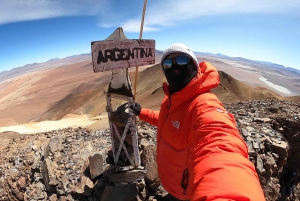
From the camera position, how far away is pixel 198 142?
1.83 m

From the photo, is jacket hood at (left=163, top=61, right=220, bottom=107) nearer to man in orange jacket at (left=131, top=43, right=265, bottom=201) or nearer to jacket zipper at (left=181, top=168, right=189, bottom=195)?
man in orange jacket at (left=131, top=43, right=265, bottom=201)

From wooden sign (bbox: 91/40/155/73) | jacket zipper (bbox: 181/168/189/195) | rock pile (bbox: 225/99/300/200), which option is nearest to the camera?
jacket zipper (bbox: 181/168/189/195)

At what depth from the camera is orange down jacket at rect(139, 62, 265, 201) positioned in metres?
1.34

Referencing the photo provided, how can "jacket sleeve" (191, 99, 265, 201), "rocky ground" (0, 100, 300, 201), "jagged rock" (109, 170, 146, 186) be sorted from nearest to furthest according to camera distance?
"jacket sleeve" (191, 99, 265, 201) < "jagged rock" (109, 170, 146, 186) < "rocky ground" (0, 100, 300, 201)

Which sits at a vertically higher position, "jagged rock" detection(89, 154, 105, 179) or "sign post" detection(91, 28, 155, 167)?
"sign post" detection(91, 28, 155, 167)

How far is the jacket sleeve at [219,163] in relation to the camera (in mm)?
1297

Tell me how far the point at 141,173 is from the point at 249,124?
4.88 m

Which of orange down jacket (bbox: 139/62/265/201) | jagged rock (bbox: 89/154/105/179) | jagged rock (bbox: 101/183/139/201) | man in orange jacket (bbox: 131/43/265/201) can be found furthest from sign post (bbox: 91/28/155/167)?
orange down jacket (bbox: 139/62/265/201)

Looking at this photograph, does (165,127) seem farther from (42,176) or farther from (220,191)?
(42,176)

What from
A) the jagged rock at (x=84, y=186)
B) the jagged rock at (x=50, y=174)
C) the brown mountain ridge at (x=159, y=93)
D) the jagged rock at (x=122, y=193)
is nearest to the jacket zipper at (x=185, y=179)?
the jagged rock at (x=122, y=193)

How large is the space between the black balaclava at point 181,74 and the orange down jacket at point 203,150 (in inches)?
5.0

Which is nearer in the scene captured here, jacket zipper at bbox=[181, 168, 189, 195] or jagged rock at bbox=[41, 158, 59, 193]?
jacket zipper at bbox=[181, 168, 189, 195]

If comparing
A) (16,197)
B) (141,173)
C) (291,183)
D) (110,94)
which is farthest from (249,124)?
(16,197)

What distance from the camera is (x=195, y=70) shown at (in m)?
2.73
